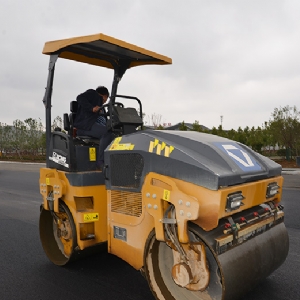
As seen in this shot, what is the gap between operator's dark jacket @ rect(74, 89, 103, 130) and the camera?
3912mm

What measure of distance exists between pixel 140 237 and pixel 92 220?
689 mm

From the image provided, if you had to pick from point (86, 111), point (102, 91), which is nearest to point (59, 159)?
point (86, 111)

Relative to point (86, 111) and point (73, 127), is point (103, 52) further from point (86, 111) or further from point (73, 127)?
point (73, 127)

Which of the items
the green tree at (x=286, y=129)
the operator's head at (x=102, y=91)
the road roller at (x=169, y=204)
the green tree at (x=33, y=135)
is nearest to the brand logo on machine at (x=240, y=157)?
the road roller at (x=169, y=204)

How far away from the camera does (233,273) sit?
249 cm

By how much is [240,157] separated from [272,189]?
442 millimetres

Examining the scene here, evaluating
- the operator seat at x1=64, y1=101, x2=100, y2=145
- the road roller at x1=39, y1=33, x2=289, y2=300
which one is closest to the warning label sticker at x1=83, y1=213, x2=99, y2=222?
the road roller at x1=39, y1=33, x2=289, y2=300

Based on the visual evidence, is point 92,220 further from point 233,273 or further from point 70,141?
point 233,273

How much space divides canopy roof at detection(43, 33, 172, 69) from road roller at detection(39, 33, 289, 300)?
17 millimetres

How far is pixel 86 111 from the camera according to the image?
155 inches

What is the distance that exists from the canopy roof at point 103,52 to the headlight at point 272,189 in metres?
1.92

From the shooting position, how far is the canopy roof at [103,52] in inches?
132

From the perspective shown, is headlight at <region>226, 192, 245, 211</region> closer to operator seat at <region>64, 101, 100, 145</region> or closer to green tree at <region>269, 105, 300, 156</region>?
operator seat at <region>64, 101, 100, 145</region>

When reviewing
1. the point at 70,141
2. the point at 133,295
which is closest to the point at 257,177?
the point at 133,295
